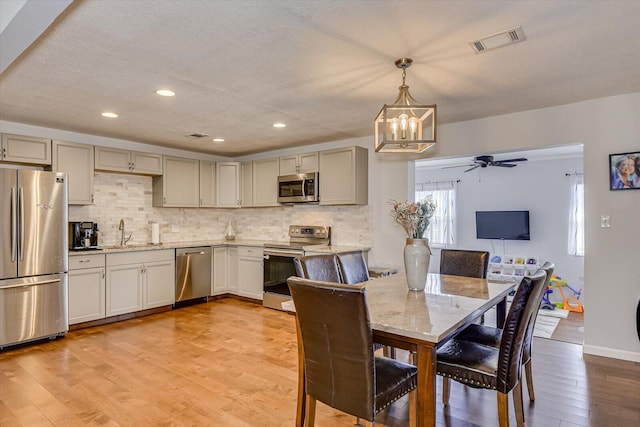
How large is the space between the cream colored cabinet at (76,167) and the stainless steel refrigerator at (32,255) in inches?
18.5

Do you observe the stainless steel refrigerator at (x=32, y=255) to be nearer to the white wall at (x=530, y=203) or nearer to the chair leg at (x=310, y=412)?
the chair leg at (x=310, y=412)

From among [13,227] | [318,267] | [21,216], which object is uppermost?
[21,216]

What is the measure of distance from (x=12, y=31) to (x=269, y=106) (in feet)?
6.45

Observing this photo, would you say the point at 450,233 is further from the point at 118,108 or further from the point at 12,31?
the point at 12,31

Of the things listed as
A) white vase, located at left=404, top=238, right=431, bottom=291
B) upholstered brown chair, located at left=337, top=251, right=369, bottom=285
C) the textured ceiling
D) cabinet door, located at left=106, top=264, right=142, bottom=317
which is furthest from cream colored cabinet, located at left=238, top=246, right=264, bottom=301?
white vase, located at left=404, top=238, right=431, bottom=291

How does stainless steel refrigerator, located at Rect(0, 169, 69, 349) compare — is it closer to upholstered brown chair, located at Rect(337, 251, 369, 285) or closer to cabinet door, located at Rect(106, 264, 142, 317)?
cabinet door, located at Rect(106, 264, 142, 317)

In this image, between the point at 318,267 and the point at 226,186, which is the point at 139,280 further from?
the point at 318,267

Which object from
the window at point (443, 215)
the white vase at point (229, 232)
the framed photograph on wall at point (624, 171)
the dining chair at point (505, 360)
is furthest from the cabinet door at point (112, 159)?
the framed photograph on wall at point (624, 171)

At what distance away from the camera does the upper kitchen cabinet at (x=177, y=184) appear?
208 inches

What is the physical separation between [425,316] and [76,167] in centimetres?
435

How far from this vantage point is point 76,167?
4.38 meters

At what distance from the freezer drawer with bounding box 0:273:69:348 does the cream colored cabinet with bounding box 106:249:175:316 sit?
56 centimetres

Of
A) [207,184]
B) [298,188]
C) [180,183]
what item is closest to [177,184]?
[180,183]

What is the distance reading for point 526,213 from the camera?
634 centimetres
